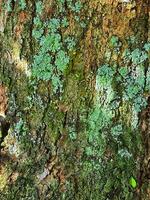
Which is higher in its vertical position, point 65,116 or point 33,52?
point 33,52

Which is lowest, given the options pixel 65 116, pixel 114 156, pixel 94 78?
pixel 114 156

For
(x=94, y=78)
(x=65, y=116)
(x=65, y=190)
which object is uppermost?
(x=94, y=78)

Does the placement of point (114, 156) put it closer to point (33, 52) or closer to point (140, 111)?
point (140, 111)

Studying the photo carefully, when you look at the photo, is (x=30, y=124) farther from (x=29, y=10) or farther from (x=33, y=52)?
(x=29, y=10)

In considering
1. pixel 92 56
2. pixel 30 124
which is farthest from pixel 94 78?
pixel 30 124

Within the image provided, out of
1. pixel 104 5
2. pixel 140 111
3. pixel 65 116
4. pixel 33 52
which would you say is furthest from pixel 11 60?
pixel 140 111

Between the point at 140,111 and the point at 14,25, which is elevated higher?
the point at 14,25
